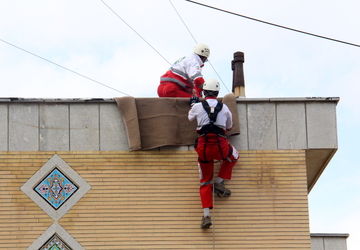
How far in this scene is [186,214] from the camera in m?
17.5

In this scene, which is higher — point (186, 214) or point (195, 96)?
point (195, 96)

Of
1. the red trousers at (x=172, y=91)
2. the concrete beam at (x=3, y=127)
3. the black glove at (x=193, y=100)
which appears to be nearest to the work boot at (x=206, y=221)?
the black glove at (x=193, y=100)

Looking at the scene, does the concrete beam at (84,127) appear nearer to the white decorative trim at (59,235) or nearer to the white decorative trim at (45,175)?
the white decorative trim at (45,175)

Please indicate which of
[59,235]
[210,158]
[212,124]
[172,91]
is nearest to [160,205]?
[210,158]

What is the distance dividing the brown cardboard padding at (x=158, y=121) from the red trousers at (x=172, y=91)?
0.93 meters

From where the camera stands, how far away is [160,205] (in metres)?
17.5

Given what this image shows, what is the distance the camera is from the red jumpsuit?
681 inches

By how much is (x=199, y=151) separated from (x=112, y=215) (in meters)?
1.58

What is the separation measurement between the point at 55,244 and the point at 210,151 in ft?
8.56

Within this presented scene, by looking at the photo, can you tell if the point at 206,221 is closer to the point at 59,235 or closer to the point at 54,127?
the point at 59,235

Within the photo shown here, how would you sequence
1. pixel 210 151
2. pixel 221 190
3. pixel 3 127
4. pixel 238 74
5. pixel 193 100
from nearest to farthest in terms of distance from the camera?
pixel 210 151, pixel 221 190, pixel 3 127, pixel 193 100, pixel 238 74

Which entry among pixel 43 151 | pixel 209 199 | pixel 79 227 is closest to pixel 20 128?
pixel 43 151

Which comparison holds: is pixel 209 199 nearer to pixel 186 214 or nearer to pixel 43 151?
pixel 186 214

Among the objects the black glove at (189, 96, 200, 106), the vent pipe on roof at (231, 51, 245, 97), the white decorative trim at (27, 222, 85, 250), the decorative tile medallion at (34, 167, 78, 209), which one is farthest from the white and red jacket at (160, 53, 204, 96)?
the white decorative trim at (27, 222, 85, 250)
